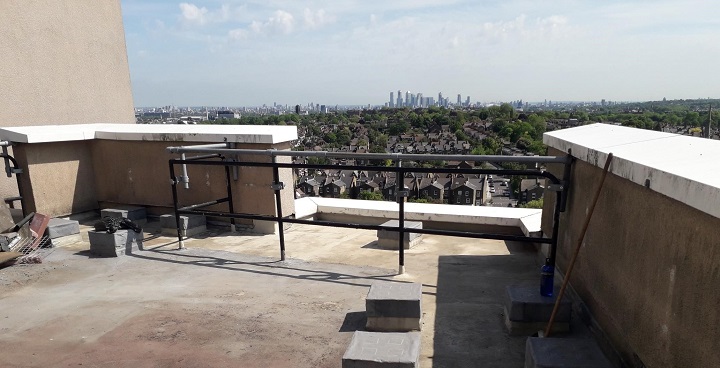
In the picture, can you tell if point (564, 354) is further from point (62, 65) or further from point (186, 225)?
point (62, 65)

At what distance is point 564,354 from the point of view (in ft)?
10.3

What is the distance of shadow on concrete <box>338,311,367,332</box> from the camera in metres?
4.26

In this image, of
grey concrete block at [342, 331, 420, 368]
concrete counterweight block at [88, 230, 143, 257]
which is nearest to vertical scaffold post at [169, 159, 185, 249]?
concrete counterweight block at [88, 230, 143, 257]

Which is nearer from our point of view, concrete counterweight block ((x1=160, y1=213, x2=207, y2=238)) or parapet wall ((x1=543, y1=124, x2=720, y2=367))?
parapet wall ((x1=543, y1=124, x2=720, y2=367))

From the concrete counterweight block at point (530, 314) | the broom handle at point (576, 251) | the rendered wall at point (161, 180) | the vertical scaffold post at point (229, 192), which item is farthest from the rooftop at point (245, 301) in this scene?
the rendered wall at point (161, 180)

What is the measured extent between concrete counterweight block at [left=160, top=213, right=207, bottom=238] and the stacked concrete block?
1376 millimetres

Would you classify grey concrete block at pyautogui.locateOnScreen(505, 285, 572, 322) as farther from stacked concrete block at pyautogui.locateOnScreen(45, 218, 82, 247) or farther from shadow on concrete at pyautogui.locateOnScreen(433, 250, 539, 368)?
stacked concrete block at pyautogui.locateOnScreen(45, 218, 82, 247)

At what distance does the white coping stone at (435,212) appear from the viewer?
279 inches

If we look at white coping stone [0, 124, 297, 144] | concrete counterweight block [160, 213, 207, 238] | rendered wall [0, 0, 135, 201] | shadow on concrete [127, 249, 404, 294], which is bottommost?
shadow on concrete [127, 249, 404, 294]

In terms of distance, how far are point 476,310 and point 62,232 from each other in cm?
675

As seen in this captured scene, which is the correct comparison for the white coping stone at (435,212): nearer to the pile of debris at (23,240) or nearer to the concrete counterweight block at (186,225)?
the concrete counterweight block at (186,225)

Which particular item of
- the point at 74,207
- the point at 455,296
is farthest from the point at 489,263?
the point at 74,207

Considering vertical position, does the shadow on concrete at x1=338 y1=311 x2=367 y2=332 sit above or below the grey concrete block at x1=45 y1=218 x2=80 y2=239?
below

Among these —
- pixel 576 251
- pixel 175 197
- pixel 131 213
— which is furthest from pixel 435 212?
pixel 131 213
